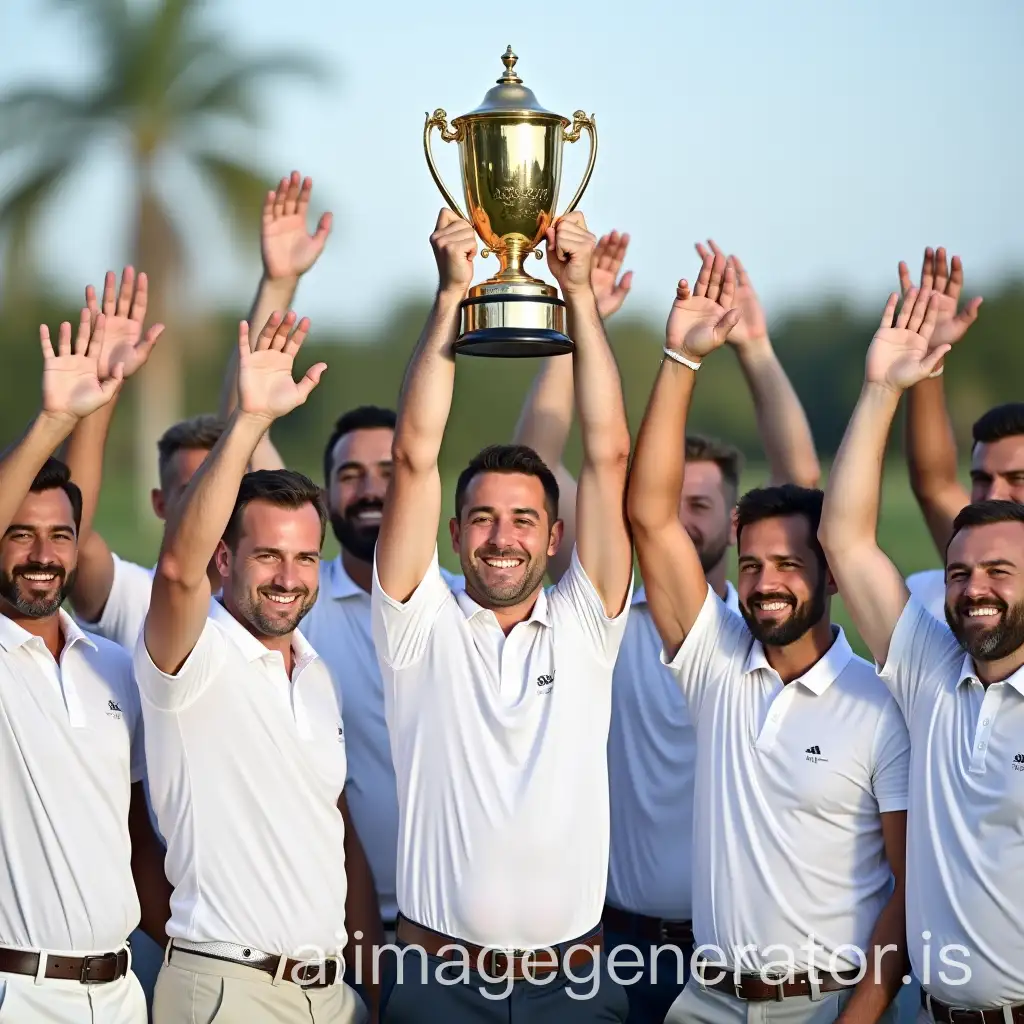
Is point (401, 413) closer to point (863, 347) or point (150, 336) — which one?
point (150, 336)

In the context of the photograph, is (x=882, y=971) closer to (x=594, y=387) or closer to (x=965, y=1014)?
(x=965, y=1014)

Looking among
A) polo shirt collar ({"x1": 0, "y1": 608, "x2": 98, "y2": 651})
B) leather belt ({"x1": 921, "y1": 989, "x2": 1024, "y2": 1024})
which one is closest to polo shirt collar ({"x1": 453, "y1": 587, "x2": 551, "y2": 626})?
polo shirt collar ({"x1": 0, "y1": 608, "x2": 98, "y2": 651})

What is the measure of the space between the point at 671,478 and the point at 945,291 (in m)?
1.27

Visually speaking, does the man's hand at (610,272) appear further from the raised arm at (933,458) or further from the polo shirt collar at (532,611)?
the polo shirt collar at (532,611)

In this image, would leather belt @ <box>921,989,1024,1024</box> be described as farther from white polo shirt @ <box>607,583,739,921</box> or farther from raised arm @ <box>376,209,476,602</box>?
raised arm @ <box>376,209,476,602</box>

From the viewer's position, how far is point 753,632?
4992 millimetres

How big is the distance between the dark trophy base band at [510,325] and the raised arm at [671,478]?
333mm

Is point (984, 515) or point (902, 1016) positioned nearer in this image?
point (984, 515)

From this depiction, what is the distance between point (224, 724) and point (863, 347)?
95.5 feet

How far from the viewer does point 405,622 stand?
4.93m

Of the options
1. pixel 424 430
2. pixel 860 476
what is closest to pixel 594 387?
pixel 424 430

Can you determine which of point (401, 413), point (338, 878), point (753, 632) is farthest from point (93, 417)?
point (753, 632)

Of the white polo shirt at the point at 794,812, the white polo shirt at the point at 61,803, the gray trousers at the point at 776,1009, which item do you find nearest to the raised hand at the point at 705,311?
the white polo shirt at the point at 794,812

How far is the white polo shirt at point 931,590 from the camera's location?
5727 millimetres
